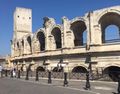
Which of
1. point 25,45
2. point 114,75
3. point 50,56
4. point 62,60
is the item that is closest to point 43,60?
point 50,56

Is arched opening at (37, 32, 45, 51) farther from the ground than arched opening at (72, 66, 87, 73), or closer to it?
farther from the ground

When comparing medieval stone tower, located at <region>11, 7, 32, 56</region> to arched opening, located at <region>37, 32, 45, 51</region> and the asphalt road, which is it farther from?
the asphalt road

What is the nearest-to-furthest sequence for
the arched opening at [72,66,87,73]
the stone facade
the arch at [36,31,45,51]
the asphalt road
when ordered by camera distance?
the asphalt road
the stone facade
the arched opening at [72,66,87,73]
the arch at [36,31,45,51]

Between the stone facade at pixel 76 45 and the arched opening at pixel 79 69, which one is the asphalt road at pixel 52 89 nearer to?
the stone facade at pixel 76 45

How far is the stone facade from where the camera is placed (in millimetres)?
32031

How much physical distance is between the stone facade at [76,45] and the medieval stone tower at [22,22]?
8.47 meters

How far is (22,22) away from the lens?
57.8 meters

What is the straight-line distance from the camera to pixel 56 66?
3872 centimetres

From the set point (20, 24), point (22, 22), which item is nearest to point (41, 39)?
point (20, 24)

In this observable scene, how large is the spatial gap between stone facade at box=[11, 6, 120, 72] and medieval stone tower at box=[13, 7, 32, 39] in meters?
8.47

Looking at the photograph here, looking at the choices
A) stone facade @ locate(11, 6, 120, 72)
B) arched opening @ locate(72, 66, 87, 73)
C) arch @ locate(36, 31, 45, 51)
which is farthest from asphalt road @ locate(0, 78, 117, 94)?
arch @ locate(36, 31, 45, 51)

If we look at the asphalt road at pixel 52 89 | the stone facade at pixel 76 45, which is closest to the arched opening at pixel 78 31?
the stone facade at pixel 76 45

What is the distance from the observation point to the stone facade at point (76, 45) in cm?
3203

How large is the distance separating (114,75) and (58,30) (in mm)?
14696
